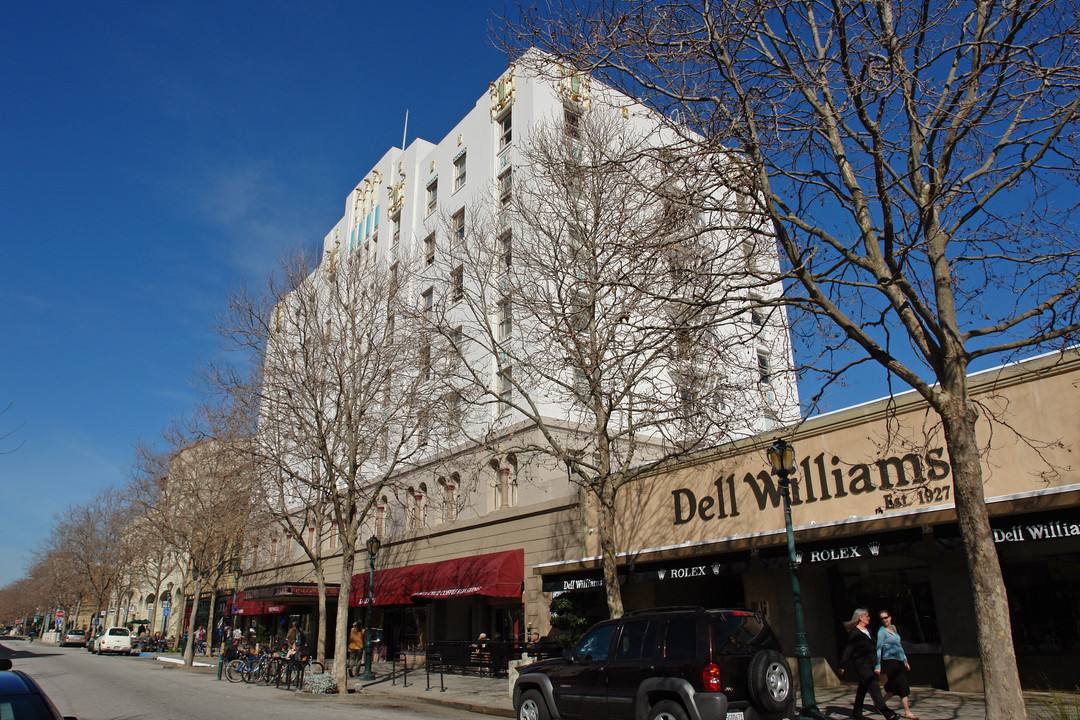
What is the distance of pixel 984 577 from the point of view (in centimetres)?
743

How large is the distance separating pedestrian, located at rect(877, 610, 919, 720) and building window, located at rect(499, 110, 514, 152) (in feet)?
82.7

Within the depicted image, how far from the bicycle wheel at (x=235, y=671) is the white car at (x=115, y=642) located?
2738 centimetres

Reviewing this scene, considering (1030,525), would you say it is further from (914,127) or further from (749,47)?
(749,47)

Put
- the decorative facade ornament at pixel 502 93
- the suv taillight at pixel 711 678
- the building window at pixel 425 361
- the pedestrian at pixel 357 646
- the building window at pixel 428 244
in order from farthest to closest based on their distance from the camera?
the building window at pixel 428 244 < the decorative facade ornament at pixel 502 93 < the pedestrian at pixel 357 646 < the building window at pixel 425 361 < the suv taillight at pixel 711 678

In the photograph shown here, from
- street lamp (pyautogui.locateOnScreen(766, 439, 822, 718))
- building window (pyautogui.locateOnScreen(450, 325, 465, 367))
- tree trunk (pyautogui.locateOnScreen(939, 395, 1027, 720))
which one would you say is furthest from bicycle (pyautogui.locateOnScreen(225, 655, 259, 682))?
tree trunk (pyautogui.locateOnScreen(939, 395, 1027, 720))

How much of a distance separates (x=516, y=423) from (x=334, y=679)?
9.33 meters

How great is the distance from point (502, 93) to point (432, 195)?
7436mm

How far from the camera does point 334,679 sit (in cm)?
1872

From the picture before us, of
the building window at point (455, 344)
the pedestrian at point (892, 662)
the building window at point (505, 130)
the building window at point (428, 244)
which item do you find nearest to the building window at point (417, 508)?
the building window at point (455, 344)

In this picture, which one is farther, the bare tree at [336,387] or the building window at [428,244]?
the building window at [428,244]

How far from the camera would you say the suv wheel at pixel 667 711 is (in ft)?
27.3

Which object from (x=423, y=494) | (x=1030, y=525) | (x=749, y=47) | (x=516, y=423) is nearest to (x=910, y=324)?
(x=749, y=47)

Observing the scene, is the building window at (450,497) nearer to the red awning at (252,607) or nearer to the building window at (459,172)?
the building window at (459,172)

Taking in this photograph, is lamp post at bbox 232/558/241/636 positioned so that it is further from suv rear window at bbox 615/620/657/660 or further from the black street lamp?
suv rear window at bbox 615/620/657/660
